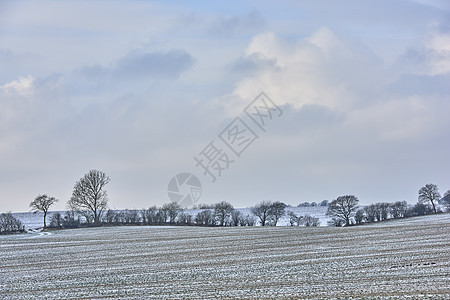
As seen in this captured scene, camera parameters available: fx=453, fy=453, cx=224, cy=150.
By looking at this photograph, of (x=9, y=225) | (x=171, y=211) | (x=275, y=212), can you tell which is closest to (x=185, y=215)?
(x=171, y=211)

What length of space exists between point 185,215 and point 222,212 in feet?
29.5

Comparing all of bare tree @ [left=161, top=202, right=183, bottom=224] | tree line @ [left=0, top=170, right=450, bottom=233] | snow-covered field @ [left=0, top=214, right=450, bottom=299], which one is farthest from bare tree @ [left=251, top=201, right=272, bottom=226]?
snow-covered field @ [left=0, top=214, right=450, bottom=299]

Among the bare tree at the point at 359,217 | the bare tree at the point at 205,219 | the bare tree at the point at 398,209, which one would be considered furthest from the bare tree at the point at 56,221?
the bare tree at the point at 398,209

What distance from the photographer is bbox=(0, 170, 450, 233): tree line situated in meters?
100

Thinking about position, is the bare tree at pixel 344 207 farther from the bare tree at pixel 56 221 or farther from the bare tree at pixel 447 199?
the bare tree at pixel 56 221

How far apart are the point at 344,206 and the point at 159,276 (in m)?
87.4

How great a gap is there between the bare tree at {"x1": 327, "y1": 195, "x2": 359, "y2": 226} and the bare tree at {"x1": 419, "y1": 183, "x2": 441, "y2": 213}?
19.7 meters

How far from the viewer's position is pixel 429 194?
116 m

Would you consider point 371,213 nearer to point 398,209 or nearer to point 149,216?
point 398,209

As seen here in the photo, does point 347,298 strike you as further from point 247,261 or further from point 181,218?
point 181,218

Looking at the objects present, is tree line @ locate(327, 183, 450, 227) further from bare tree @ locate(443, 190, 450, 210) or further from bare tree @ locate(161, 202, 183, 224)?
bare tree @ locate(161, 202, 183, 224)

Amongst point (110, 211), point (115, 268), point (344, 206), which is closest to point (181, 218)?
point (110, 211)

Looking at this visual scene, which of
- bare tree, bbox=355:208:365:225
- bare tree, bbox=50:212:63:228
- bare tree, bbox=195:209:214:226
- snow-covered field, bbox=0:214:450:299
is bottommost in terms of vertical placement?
bare tree, bbox=355:208:365:225

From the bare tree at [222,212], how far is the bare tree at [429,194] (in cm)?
4900
